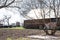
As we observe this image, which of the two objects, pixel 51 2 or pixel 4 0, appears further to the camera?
pixel 51 2

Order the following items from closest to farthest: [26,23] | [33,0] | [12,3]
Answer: [12,3] → [33,0] → [26,23]

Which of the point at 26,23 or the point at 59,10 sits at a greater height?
the point at 59,10

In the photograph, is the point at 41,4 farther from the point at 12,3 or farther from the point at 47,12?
the point at 12,3

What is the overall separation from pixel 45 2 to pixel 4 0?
9042mm

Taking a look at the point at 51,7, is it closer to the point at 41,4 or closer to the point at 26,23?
the point at 41,4

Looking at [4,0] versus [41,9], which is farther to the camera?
[41,9]

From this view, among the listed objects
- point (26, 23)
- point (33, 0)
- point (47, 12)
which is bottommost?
point (26, 23)

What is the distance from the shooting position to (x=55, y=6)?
860 inches

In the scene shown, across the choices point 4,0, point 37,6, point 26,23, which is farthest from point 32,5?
point 26,23

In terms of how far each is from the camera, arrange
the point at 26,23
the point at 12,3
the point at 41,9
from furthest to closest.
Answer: the point at 26,23, the point at 41,9, the point at 12,3

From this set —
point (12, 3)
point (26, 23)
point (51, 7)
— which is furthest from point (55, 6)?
point (26, 23)

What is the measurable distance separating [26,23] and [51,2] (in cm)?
1882

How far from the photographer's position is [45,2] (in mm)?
21688

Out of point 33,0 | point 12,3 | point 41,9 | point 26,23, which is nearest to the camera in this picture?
point 12,3
